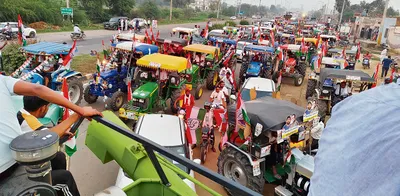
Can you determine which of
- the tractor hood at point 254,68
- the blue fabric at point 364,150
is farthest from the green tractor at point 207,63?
the blue fabric at point 364,150

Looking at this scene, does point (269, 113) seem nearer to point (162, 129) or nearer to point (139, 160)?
point (162, 129)

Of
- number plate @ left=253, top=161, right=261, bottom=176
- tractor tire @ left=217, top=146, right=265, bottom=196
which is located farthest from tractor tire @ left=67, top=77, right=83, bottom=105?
number plate @ left=253, top=161, right=261, bottom=176

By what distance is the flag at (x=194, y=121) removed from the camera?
6.52 meters

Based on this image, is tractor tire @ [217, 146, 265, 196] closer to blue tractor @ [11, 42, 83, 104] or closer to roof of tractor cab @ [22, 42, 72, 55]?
blue tractor @ [11, 42, 83, 104]

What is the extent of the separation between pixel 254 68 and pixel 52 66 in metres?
8.05

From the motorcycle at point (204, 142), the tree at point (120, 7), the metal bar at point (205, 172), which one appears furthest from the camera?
the tree at point (120, 7)

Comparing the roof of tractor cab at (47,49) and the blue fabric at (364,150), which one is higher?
the blue fabric at (364,150)

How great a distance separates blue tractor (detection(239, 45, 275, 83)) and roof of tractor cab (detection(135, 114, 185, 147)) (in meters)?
7.36

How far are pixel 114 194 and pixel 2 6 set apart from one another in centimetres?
3085

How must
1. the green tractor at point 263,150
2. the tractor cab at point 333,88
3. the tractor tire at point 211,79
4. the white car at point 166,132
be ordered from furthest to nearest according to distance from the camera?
1. the tractor tire at point 211,79
2. the tractor cab at point 333,88
3. the white car at point 166,132
4. the green tractor at point 263,150

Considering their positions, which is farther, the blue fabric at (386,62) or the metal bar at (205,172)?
the blue fabric at (386,62)

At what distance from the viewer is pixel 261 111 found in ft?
18.0

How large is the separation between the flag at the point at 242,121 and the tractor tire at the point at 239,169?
0.38 metres

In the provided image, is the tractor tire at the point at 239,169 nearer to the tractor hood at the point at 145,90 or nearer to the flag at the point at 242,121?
the flag at the point at 242,121
